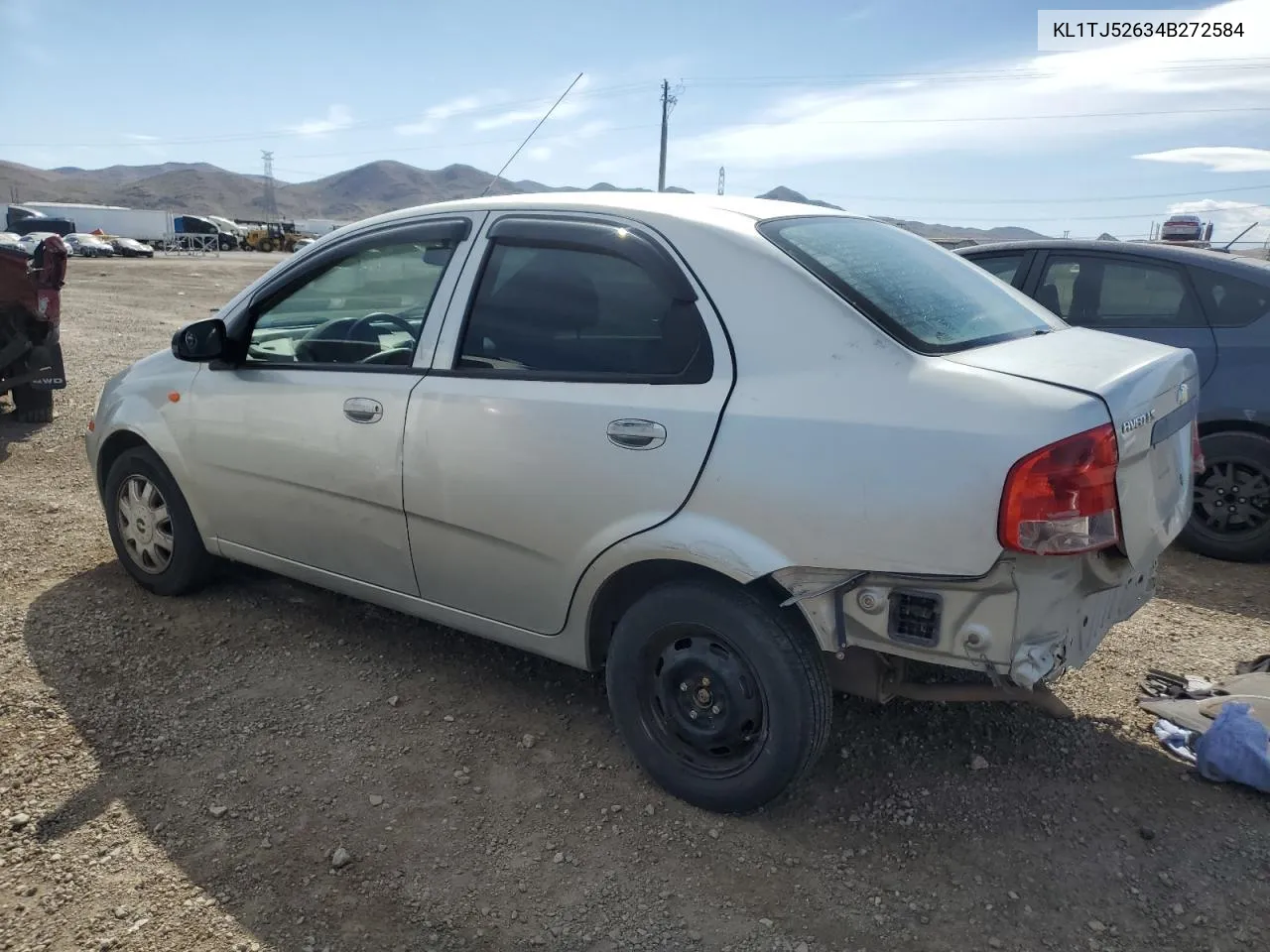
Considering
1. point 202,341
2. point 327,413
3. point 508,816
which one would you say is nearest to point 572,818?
point 508,816

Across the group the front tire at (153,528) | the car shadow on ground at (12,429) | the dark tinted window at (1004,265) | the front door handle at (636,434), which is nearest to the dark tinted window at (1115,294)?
the dark tinted window at (1004,265)

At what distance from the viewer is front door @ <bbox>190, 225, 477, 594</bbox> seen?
333cm

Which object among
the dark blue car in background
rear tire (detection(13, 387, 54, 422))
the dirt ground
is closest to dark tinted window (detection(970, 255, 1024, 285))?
the dark blue car in background

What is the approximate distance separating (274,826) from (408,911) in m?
0.58

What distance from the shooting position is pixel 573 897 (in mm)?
2551

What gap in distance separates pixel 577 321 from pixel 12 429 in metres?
6.69

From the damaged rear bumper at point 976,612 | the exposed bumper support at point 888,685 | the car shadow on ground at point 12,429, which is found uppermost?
the damaged rear bumper at point 976,612

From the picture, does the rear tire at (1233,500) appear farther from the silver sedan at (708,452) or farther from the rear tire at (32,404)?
the rear tire at (32,404)

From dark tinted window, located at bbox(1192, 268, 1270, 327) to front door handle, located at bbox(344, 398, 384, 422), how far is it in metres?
4.46

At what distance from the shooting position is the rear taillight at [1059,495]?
225cm

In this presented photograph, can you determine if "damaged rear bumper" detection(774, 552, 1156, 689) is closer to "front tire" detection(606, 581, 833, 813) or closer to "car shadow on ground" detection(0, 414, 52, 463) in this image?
"front tire" detection(606, 581, 833, 813)

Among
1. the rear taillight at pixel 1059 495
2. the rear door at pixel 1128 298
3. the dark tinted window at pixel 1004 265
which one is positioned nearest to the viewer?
the rear taillight at pixel 1059 495

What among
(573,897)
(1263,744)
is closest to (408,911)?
(573,897)

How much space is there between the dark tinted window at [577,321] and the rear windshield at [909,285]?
399 millimetres
